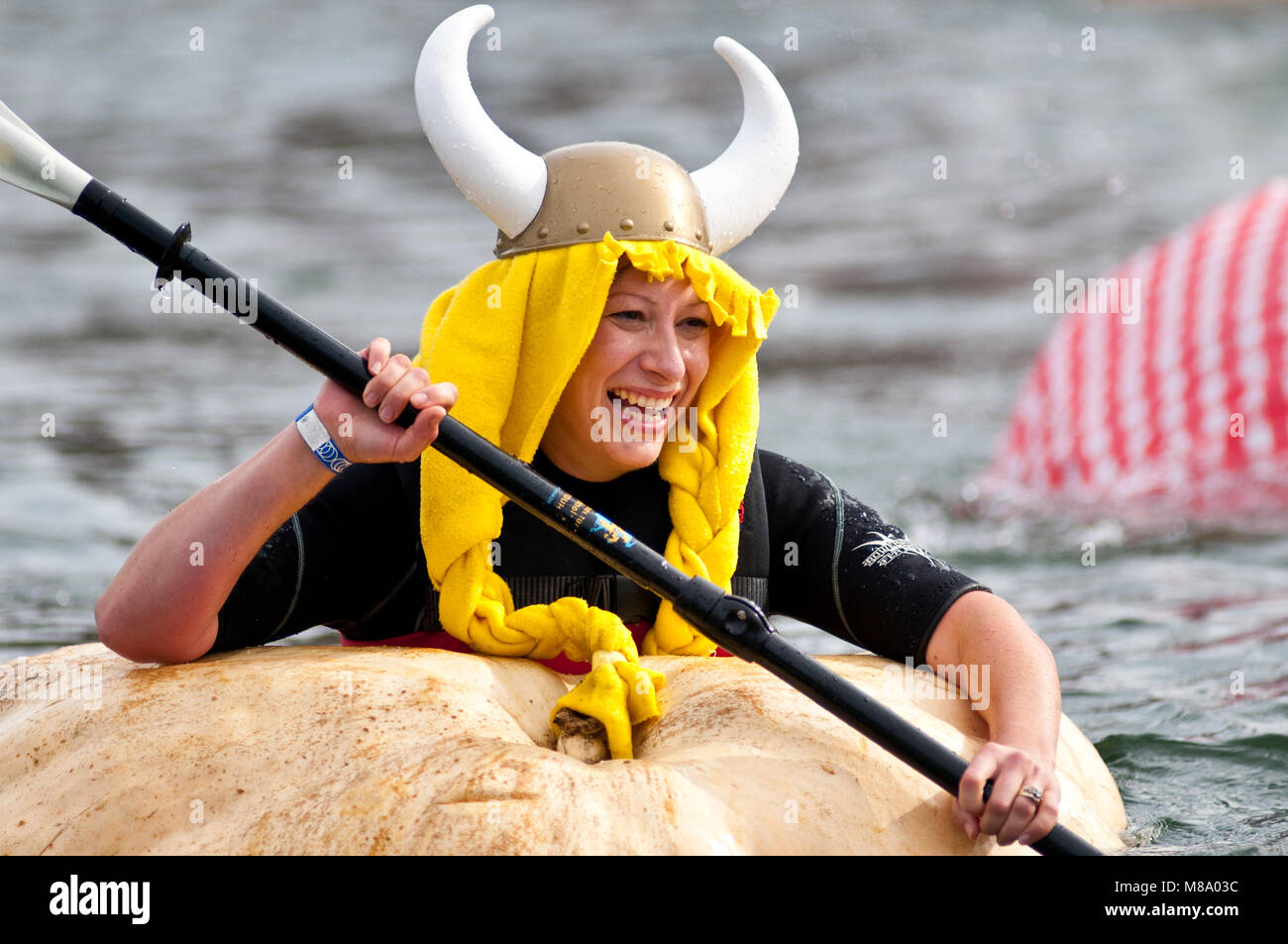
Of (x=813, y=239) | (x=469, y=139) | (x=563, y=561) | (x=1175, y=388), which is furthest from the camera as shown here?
(x=813, y=239)

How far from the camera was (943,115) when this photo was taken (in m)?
13.2

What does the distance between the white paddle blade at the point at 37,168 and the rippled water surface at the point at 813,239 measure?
2.06 m

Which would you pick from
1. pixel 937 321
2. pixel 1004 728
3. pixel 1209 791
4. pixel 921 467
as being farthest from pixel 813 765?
pixel 937 321

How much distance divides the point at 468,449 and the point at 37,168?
73cm

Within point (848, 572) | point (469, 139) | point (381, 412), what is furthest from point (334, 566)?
point (848, 572)

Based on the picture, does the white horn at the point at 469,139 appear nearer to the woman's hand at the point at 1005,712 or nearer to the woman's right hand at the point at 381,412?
the woman's right hand at the point at 381,412

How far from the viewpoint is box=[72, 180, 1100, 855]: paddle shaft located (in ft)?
7.66

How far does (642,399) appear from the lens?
2705 mm

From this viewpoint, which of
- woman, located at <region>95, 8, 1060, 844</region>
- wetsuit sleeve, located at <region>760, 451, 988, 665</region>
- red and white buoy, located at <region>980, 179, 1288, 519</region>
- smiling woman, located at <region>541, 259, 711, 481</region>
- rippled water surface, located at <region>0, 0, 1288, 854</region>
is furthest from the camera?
red and white buoy, located at <region>980, 179, 1288, 519</region>

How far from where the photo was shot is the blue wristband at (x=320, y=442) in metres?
2.34

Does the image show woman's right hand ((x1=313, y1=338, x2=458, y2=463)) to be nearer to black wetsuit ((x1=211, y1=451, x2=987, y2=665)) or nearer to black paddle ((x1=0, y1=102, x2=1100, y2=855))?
→ black paddle ((x1=0, y1=102, x2=1100, y2=855))

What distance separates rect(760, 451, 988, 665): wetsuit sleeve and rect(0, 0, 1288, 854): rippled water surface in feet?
1.90

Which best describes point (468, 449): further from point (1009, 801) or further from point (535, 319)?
point (1009, 801)

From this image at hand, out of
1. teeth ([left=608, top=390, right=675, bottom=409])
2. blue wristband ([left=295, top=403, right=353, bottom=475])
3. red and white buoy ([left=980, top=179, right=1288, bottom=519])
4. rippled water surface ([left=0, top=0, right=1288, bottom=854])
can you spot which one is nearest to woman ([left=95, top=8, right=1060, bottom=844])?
teeth ([left=608, top=390, right=675, bottom=409])
